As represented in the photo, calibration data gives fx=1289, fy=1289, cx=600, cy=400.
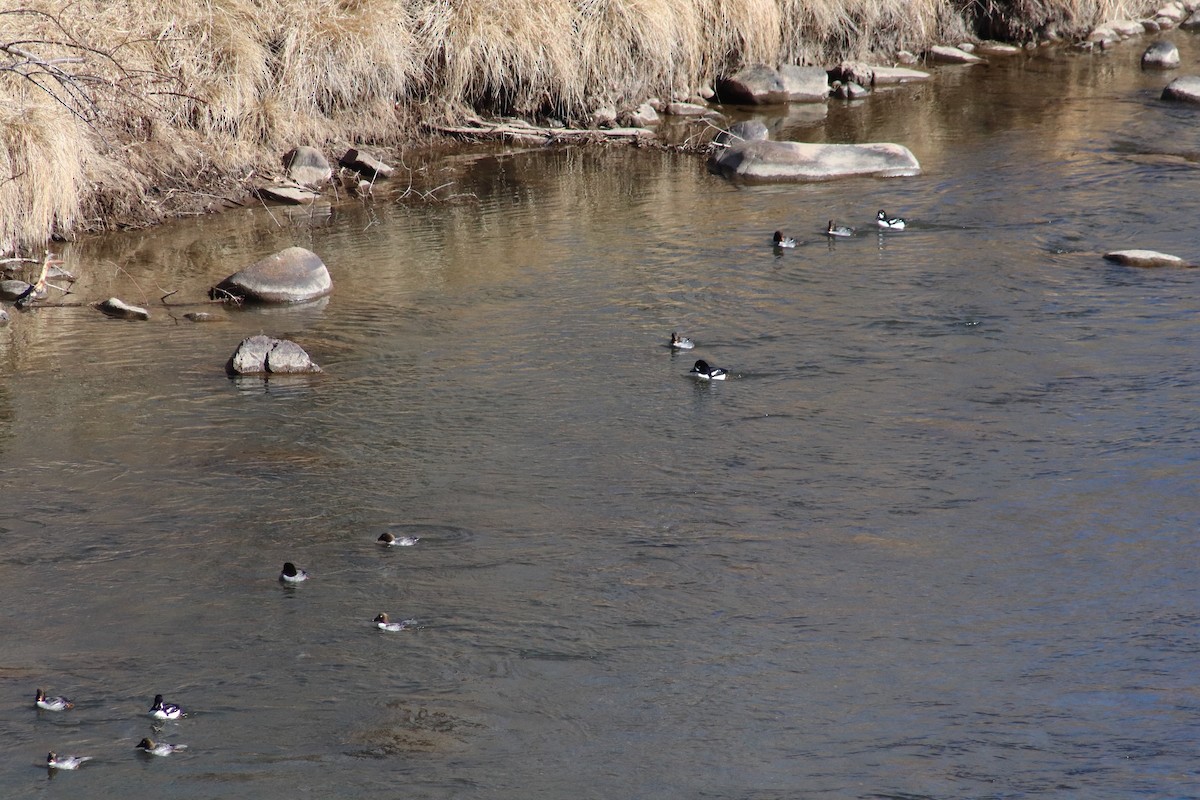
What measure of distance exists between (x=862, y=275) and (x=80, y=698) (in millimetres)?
7890

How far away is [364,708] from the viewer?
6.04 metres

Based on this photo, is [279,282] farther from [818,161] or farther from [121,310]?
[818,161]

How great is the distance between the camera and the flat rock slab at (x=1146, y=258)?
11.5 meters

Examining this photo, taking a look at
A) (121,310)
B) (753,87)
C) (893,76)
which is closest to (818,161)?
(753,87)

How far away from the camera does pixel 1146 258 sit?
37.9ft

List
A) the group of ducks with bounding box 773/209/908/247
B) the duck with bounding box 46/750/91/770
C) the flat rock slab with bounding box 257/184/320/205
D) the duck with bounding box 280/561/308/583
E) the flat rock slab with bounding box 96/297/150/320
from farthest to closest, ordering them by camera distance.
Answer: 1. the flat rock slab with bounding box 257/184/320/205
2. the group of ducks with bounding box 773/209/908/247
3. the flat rock slab with bounding box 96/297/150/320
4. the duck with bounding box 280/561/308/583
5. the duck with bounding box 46/750/91/770

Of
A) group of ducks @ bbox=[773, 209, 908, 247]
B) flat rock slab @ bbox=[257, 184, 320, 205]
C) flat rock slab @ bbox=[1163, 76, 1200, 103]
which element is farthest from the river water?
flat rock slab @ bbox=[1163, 76, 1200, 103]

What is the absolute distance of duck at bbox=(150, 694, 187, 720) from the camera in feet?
19.3

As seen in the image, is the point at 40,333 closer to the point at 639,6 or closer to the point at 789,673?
the point at 789,673

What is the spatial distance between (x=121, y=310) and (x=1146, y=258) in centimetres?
915

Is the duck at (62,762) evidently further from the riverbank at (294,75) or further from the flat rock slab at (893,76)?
the flat rock slab at (893,76)

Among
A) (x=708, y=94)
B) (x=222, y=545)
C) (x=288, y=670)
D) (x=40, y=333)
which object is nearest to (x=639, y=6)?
(x=708, y=94)

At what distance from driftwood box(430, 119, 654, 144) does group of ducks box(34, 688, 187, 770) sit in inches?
475

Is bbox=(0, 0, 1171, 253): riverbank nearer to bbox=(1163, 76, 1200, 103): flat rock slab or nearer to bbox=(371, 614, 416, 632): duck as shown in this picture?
bbox=(1163, 76, 1200, 103): flat rock slab
